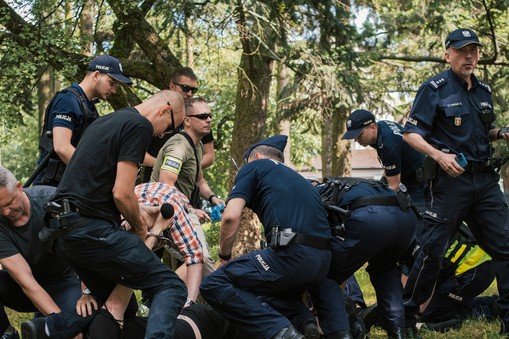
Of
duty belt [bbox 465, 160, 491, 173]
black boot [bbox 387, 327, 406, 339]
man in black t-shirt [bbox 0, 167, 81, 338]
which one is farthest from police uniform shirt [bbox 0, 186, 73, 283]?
duty belt [bbox 465, 160, 491, 173]

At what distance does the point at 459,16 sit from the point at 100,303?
1043 cm

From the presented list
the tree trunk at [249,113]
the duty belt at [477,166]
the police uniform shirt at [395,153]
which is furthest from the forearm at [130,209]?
the tree trunk at [249,113]

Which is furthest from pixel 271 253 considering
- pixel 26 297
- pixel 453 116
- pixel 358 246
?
pixel 453 116

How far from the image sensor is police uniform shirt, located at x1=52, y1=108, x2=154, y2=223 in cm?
466

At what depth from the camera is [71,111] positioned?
6172 mm

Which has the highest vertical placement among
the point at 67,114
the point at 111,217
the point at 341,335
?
the point at 67,114

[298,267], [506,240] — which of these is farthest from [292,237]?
[506,240]

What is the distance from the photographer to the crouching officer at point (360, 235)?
566cm

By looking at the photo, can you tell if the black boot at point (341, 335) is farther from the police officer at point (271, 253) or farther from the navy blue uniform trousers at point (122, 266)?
the navy blue uniform trousers at point (122, 266)

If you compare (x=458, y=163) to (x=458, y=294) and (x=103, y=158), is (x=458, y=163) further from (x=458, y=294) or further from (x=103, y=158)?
(x=103, y=158)

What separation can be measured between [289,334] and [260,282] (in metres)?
0.42

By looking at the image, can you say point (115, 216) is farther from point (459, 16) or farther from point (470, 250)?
point (459, 16)

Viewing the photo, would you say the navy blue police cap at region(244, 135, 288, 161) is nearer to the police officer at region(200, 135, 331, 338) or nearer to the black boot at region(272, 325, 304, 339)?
Answer: the police officer at region(200, 135, 331, 338)

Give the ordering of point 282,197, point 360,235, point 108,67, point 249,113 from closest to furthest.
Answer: point 282,197 → point 360,235 → point 108,67 → point 249,113
